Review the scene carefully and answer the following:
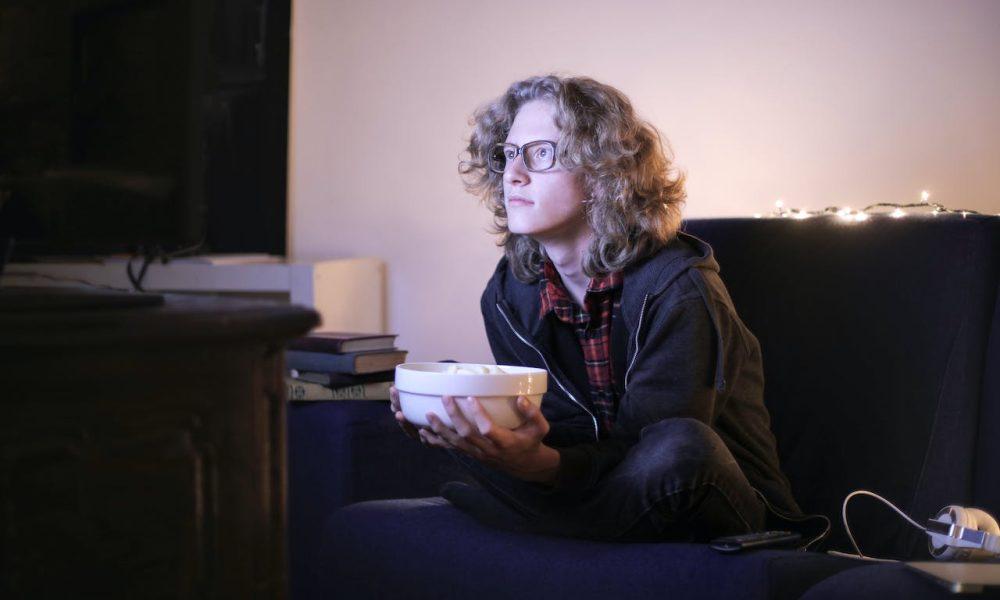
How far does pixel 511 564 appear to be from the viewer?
1.23 meters

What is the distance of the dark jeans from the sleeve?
86 mm

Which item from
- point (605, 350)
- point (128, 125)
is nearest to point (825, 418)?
point (605, 350)

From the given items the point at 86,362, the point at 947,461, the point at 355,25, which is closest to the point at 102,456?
the point at 86,362

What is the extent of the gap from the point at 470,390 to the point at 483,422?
40 millimetres

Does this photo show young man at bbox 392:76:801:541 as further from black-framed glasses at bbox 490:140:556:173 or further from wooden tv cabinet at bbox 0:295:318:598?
wooden tv cabinet at bbox 0:295:318:598

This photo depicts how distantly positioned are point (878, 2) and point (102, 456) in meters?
2.23

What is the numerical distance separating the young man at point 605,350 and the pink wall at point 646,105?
885 millimetres

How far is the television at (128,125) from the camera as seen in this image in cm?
170

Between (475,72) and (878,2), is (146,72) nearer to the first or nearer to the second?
(475,72)

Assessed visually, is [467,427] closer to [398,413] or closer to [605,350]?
[398,413]

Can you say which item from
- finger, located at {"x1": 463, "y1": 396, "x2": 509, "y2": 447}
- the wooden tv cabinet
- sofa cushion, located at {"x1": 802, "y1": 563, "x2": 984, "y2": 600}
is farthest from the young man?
the wooden tv cabinet

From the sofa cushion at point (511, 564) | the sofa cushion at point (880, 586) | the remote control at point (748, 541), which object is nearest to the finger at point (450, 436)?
the sofa cushion at point (511, 564)

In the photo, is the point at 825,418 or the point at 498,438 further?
the point at 825,418

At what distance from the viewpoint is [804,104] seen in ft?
8.27
